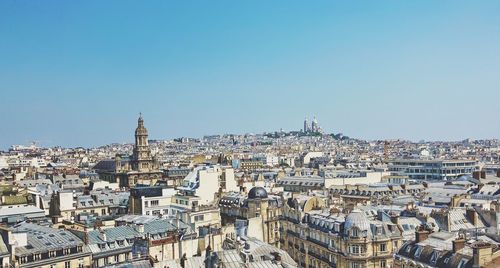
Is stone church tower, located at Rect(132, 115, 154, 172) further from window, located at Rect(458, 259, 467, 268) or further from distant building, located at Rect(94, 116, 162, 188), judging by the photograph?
window, located at Rect(458, 259, 467, 268)

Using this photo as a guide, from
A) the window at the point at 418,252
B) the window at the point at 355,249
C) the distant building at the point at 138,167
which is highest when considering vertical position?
the distant building at the point at 138,167

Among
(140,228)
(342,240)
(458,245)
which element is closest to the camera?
(458,245)

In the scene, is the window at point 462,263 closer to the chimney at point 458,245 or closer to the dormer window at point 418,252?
the chimney at point 458,245

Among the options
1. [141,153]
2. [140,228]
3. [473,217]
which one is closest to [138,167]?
[141,153]

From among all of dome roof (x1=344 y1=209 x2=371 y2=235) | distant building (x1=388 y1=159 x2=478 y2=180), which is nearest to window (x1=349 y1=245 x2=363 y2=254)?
dome roof (x1=344 y1=209 x2=371 y2=235)

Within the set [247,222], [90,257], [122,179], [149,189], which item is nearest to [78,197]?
[149,189]

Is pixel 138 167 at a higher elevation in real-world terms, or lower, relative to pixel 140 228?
higher

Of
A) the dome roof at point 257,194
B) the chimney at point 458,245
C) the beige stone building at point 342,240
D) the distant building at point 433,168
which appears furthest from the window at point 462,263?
the distant building at point 433,168

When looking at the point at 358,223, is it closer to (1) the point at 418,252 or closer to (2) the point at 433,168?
(1) the point at 418,252

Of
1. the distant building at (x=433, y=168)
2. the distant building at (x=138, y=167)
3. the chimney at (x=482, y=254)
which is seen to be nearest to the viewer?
the chimney at (x=482, y=254)

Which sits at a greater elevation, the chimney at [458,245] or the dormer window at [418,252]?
the chimney at [458,245]

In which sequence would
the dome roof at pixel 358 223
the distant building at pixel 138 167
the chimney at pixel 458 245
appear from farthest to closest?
the distant building at pixel 138 167, the dome roof at pixel 358 223, the chimney at pixel 458 245
